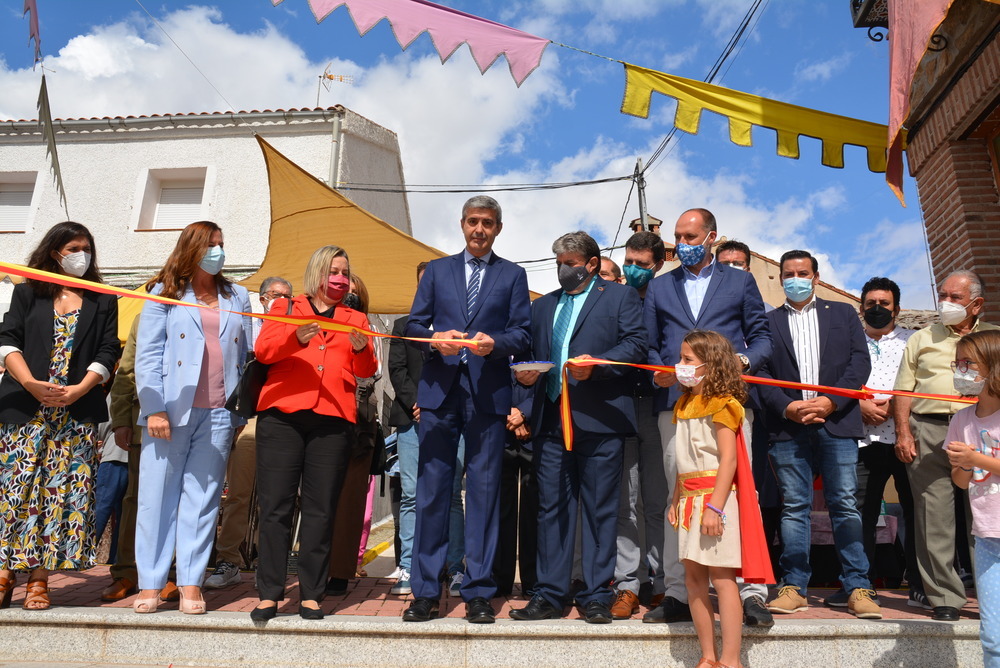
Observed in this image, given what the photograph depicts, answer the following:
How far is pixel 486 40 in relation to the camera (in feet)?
17.6

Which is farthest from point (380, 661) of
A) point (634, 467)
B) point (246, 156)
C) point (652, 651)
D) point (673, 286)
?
point (246, 156)

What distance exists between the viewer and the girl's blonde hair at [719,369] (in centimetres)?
331

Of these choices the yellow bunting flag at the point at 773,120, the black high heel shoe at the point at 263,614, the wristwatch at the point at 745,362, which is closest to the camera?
the black high heel shoe at the point at 263,614

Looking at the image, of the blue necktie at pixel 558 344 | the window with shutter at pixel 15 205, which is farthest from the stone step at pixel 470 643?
the window with shutter at pixel 15 205

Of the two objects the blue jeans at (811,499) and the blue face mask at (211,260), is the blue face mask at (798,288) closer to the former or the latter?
the blue jeans at (811,499)

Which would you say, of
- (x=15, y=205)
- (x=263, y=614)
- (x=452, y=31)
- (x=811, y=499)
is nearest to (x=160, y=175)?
(x=15, y=205)

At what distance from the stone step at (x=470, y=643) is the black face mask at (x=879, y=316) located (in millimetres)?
2074

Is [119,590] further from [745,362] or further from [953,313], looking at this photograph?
[953,313]

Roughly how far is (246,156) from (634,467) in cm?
1167

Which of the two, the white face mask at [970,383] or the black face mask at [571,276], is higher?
the black face mask at [571,276]

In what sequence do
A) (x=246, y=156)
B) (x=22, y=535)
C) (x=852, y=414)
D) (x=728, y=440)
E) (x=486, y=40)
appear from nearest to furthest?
(x=728, y=440) → (x=22, y=535) → (x=852, y=414) → (x=486, y=40) → (x=246, y=156)

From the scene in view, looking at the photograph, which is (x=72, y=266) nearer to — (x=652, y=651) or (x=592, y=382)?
(x=592, y=382)

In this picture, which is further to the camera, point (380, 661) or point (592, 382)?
point (592, 382)

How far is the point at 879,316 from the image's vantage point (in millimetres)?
4887
